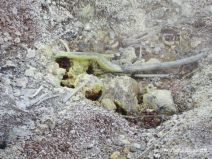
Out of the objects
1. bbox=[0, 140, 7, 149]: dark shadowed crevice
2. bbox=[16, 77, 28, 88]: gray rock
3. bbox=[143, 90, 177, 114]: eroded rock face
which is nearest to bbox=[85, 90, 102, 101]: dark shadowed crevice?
bbox=[143, 90, 177, 114]: eroded rock face

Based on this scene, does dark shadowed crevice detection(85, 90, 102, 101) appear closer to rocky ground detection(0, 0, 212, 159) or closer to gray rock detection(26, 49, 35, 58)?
rocky ground detection(0, 0, 212, 159)

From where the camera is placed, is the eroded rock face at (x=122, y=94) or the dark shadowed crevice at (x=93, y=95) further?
the dark shadowed crevice at (x=93, y=95)

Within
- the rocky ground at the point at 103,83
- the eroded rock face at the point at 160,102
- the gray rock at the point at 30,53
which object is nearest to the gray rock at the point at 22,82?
the rocky ground at the point at 103,83

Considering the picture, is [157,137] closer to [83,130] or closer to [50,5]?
[83,130]

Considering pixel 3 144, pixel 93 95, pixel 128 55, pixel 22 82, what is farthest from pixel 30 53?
pixel 3 144

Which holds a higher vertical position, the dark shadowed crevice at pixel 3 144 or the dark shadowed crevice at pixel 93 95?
the dark shadowed crevice at pixel 93 95

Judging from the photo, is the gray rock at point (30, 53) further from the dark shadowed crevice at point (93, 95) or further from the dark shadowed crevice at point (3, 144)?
the dark shadowed crevice at point (3, 144)
